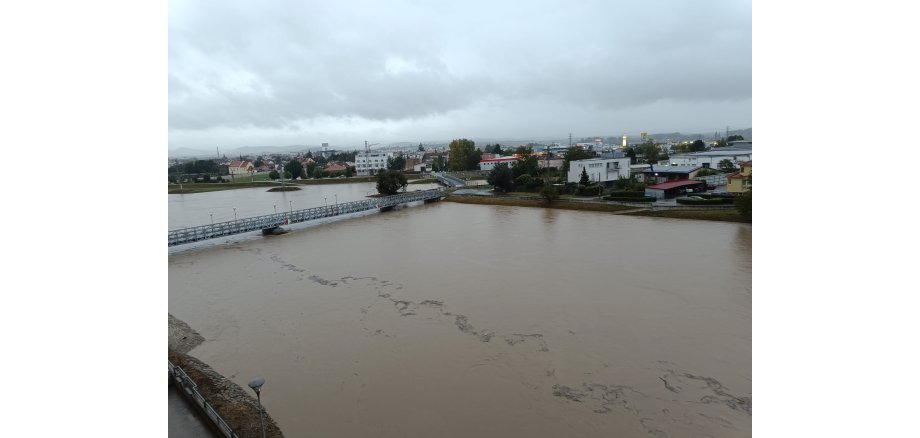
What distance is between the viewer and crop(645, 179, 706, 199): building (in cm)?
1205

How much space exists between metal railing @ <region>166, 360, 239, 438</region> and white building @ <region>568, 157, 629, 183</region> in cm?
1282

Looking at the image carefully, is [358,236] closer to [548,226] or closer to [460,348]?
[548,226]

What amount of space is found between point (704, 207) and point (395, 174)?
9094mm

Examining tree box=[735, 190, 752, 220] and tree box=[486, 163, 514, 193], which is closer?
tree box=[735, 190, 752, 220]

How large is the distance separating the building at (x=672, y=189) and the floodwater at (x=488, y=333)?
158 inches

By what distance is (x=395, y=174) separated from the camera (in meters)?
15.5

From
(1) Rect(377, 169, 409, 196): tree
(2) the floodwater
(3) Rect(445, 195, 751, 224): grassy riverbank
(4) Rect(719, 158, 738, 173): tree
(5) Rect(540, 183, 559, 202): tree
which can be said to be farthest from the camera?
(4) Rect(719, 158, 738, 173): tree

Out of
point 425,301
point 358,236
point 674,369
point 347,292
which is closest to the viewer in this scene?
point 674,369

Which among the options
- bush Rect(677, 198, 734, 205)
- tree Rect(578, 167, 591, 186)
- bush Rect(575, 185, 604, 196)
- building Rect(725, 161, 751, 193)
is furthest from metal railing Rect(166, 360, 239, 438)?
tree Rect(578, 167, 591, 186)

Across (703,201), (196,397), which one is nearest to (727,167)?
(703,201)

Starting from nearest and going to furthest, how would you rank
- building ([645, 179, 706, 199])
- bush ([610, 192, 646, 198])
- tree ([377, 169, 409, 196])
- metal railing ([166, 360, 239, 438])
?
metal railing ([166, 360, 239, 438]) → bush ([610, 192, 646, 198]) → building ([645, 179, 706, 199]) → tree ([377, 169, 409, 196])

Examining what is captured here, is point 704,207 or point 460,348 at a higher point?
point 704,207

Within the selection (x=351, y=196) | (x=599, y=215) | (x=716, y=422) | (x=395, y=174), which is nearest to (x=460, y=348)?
(x=716, y=422)

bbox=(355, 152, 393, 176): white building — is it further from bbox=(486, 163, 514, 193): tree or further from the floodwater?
the floodwater
